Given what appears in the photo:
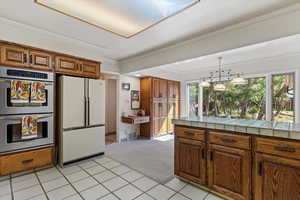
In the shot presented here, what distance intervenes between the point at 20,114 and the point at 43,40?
4.77ft

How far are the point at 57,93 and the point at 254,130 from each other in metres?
3.38

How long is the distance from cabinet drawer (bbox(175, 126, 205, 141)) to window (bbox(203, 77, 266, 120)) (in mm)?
2266

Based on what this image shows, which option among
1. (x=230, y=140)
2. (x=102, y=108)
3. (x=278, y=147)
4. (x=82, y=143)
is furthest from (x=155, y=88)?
(x=278, y=147)

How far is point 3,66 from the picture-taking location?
7.58ft

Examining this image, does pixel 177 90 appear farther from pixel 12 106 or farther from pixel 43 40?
pixel 12 106

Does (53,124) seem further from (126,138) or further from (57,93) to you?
(126,138)

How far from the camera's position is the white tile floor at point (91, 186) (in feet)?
6.54

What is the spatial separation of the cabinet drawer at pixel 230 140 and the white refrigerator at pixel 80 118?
2.43 m

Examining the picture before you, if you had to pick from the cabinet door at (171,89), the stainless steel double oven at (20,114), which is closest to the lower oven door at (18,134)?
the stainless steel double oven at (20,114)

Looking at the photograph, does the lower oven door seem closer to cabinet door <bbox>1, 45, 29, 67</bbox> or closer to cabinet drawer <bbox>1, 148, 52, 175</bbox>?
cabinet drawer <bbox>1, 148, 52, 175</bbox>

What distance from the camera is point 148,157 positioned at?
3.43 m

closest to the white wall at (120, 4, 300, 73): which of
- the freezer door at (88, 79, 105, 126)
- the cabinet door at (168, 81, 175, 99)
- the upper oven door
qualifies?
the freezer door at (88, 79, 105, 126)

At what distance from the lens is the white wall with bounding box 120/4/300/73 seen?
2.00 metres

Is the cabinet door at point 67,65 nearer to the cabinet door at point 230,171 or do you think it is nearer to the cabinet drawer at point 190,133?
the cabinet drawer at point 190,133
